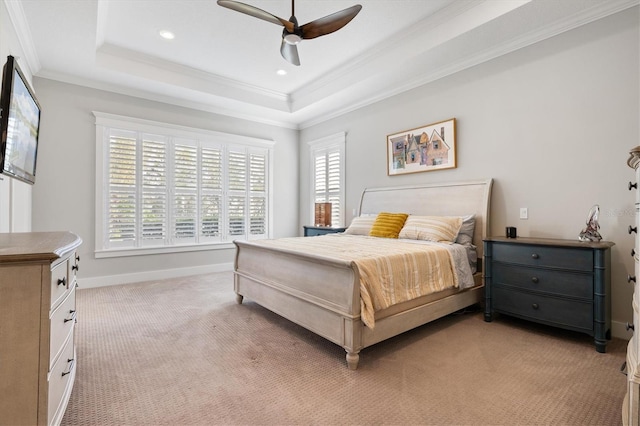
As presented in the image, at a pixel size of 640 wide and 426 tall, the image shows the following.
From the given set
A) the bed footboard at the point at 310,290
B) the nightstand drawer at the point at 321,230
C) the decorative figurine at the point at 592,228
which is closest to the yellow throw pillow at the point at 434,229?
the decorative figurine at the point at 592,228

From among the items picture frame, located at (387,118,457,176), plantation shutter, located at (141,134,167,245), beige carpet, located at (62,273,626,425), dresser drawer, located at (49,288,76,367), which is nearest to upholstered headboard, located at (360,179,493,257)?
picture frame, located at (387,118,457,176)

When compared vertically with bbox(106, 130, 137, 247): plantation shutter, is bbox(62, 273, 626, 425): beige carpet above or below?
below

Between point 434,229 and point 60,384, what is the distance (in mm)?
3175

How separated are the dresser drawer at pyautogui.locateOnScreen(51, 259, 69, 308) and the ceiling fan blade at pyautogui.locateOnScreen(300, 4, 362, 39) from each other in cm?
239

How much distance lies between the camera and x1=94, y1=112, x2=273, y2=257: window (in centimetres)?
446

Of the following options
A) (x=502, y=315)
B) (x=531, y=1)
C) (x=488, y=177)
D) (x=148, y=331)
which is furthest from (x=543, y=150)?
(x=148, y=331)

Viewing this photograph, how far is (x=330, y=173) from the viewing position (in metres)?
5.66

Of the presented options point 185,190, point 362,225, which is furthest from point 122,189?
point 362,225

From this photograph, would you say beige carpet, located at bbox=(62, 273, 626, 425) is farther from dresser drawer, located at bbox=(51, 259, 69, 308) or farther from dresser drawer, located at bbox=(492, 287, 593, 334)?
dresser drawer, located at bbox=(51, 259, 69, 308)

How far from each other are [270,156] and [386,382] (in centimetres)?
478

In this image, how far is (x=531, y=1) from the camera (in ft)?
8.70

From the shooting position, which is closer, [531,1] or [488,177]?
[531,1]

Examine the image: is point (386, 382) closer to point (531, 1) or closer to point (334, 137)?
point (531, 1)

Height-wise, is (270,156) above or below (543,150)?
above
